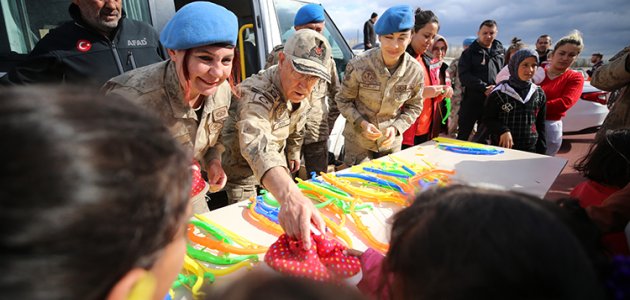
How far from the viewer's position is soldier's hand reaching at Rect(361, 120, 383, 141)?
7.93 ft

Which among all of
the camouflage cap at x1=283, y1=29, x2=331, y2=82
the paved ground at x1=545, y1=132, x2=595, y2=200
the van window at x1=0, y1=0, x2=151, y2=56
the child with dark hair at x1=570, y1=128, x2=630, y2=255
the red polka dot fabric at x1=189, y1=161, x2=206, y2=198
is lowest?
the paved ground at x1=545, y1=132, x2=595, y2=200

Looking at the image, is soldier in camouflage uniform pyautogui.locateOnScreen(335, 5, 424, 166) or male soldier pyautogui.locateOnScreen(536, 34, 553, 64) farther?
male soldier pyautogui.locateOnScreen(536, 34, 553, 64)

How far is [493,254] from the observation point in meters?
0.54

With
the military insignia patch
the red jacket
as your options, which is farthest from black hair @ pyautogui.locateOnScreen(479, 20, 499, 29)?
the military insignia patch

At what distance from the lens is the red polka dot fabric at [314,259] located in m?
1.07

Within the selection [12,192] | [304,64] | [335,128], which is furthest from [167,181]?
[335,128]

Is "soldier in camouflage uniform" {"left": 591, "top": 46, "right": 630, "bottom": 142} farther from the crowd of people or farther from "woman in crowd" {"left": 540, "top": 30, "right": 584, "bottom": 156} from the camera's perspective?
"woman in crowd" {"left": 540, "top": 30, "right": 584, "bottom": 156}

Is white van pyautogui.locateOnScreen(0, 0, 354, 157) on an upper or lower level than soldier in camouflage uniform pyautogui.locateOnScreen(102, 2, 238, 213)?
upper

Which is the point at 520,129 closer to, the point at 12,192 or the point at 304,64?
the point at 304,64

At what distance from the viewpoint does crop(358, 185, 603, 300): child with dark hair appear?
523 millimetres

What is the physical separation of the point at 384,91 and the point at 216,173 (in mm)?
1410

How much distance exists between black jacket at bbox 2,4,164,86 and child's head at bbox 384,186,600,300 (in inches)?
72.8

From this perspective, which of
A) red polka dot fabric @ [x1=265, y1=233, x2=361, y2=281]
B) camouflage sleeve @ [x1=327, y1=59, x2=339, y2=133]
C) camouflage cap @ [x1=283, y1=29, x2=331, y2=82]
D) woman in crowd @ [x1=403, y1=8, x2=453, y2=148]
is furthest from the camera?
camouflage sleeve @ [x1=327, y1=59, x2=339, y2=133]

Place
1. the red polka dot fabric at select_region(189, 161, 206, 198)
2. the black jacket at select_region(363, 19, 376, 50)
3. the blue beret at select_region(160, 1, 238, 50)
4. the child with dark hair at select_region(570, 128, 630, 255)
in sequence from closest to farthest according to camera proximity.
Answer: the blue beret at select_region(160, 1, 238, 50) → the red polka dot fabric at select_region(189, 161, 206, 198) → the child with dark hair at select_region(570, 128, 630, 255) → the black jacket at select_region(363, 19, 376, 50)
